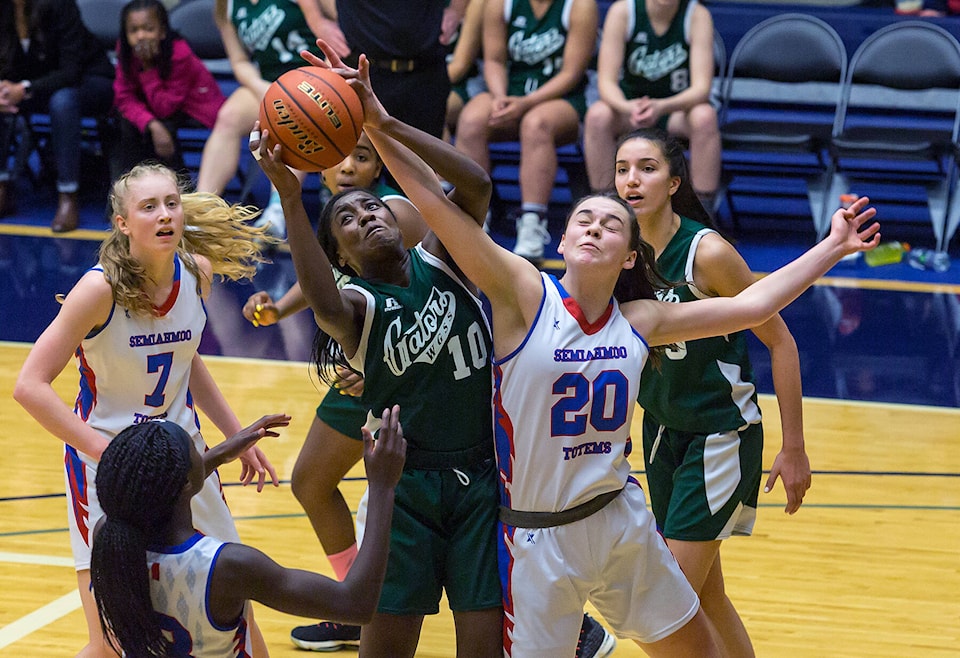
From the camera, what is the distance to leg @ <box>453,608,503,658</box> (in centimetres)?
326

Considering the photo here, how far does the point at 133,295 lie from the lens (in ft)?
11.6

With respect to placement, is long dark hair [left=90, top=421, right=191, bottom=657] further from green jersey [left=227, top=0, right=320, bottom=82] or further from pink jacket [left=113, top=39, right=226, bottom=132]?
pink jacket [left=113, top=39, right=226, bottom=132]

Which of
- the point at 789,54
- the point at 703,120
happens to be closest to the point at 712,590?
the point at 703,120

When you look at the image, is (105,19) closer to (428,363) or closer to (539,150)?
(539,150)

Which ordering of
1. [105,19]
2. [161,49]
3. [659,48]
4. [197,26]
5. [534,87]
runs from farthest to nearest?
[105,19] → [197,26] → [161,49] → [534,87] → [659,48]

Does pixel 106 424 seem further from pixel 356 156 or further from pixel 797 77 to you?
pixel 797 77

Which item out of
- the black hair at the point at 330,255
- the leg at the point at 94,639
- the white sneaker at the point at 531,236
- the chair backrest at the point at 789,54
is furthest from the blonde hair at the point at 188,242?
the chair backrest at the point at 789,54

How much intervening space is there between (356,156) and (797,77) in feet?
20.6

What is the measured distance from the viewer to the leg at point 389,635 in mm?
3330

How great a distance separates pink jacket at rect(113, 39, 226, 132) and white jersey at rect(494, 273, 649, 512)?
6837 mm

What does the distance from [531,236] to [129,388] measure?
5307 millimetres

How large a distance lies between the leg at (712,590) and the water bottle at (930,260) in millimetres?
5704

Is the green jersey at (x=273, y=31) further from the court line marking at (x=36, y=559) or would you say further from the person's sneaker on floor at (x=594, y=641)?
the person's sneaker on floor at (x=594, y=641)

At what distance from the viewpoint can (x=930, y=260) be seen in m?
9.07
